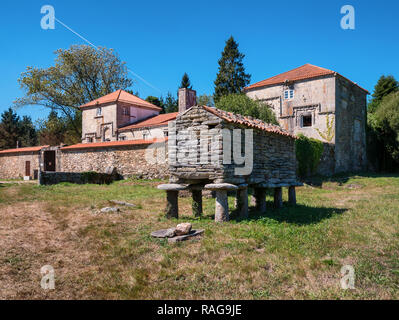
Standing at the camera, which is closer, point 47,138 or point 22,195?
point 22,195

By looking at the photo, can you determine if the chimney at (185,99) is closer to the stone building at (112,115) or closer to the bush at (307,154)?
the bush at (307,154)

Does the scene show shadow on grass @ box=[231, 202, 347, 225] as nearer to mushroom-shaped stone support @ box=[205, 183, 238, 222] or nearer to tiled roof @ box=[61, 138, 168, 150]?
mushroom-shaped stone support @ box=[205, 183, 238, 222]

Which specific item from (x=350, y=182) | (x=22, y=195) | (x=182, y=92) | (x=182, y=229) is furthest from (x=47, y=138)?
(x=182, y=229)

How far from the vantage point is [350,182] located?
72.5 feet

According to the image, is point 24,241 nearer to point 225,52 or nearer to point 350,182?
point 350,182

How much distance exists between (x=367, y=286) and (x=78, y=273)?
16.6 ft

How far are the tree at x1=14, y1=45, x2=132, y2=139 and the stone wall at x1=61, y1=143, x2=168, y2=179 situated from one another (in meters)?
15.3

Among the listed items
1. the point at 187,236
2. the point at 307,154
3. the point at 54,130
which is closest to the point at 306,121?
the point at 307,154

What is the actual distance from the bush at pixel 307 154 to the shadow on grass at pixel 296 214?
34.1ft

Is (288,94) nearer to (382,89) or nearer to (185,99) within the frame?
(185,99)

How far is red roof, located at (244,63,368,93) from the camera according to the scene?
85.4 feet

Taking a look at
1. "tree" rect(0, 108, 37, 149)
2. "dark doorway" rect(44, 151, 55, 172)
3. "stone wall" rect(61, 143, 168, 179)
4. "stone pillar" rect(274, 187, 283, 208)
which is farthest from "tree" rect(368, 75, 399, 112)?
"tree" rect(0, 108, 37, 149)

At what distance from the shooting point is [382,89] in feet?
127

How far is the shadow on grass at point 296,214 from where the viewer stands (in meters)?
9.70
